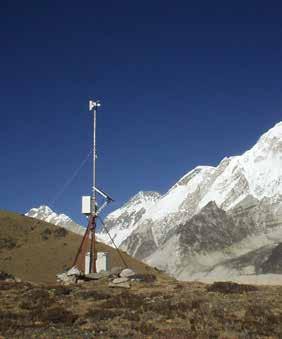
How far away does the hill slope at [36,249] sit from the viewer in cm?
7238

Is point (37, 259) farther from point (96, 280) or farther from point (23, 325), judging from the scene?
point (23, 325)

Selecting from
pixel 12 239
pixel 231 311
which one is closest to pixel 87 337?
pixel 231 311

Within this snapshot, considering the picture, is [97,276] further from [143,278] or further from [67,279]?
[143,278]

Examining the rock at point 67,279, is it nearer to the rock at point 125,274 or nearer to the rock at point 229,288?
the rock at point 125,274

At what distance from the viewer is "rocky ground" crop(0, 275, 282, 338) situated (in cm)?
2064

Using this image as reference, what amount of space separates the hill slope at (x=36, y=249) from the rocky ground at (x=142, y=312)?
37355 millimetres

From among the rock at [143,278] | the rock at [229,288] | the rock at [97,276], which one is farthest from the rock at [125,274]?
the rock at [229,288]

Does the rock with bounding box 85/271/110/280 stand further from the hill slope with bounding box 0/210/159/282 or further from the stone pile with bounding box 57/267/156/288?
the hill slope with bounding box 0/210/159/282

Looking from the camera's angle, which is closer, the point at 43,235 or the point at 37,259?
the point at 37,259

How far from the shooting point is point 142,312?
82.0 feet

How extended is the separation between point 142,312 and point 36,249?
58.4m

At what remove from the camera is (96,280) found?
39.7 meters

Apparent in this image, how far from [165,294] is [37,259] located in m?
49.1

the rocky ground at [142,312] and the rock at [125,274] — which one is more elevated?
the rock at [125,274]
